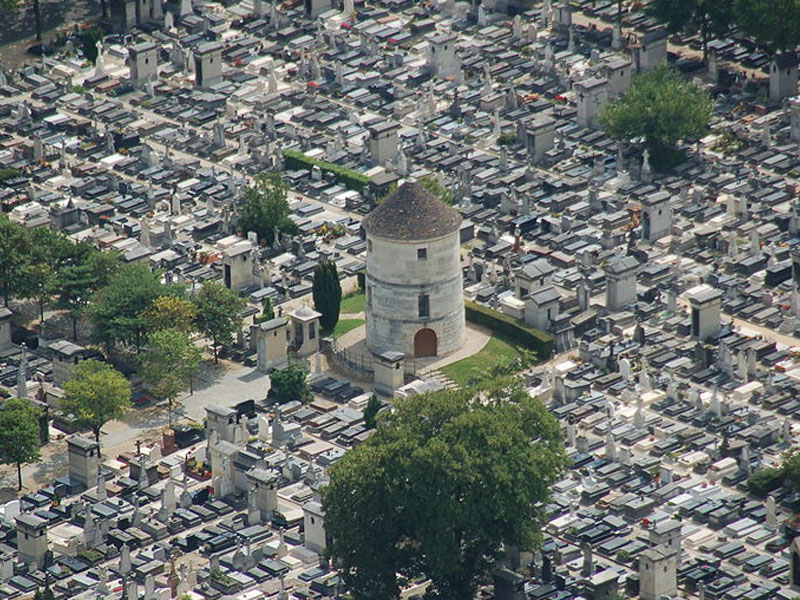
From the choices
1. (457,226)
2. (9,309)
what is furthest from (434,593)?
(9,309)

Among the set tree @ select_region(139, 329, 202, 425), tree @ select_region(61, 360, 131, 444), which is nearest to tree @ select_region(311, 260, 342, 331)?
tree @ select_region(139, 329, 202, 425)

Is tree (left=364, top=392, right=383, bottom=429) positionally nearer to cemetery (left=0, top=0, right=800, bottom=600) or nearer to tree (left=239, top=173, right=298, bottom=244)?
cemetery (left=0, top=0, right=800, bottom=600)

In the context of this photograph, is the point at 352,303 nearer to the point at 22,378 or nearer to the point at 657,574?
the point at 22,378

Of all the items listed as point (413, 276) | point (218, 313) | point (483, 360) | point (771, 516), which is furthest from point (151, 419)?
point (771, 516)

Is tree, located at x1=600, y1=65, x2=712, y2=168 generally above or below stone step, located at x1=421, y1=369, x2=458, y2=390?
above

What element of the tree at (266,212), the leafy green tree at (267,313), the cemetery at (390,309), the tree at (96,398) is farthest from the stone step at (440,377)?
the tree at (266,212)

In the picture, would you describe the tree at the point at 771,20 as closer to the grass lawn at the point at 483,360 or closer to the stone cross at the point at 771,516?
the grass lawn at the point at 483,360

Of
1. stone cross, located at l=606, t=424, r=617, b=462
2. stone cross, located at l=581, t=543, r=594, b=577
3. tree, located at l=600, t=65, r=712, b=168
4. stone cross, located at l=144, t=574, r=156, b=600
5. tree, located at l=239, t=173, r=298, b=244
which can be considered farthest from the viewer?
tree, located at l=600, t=65, r=712, b=168
